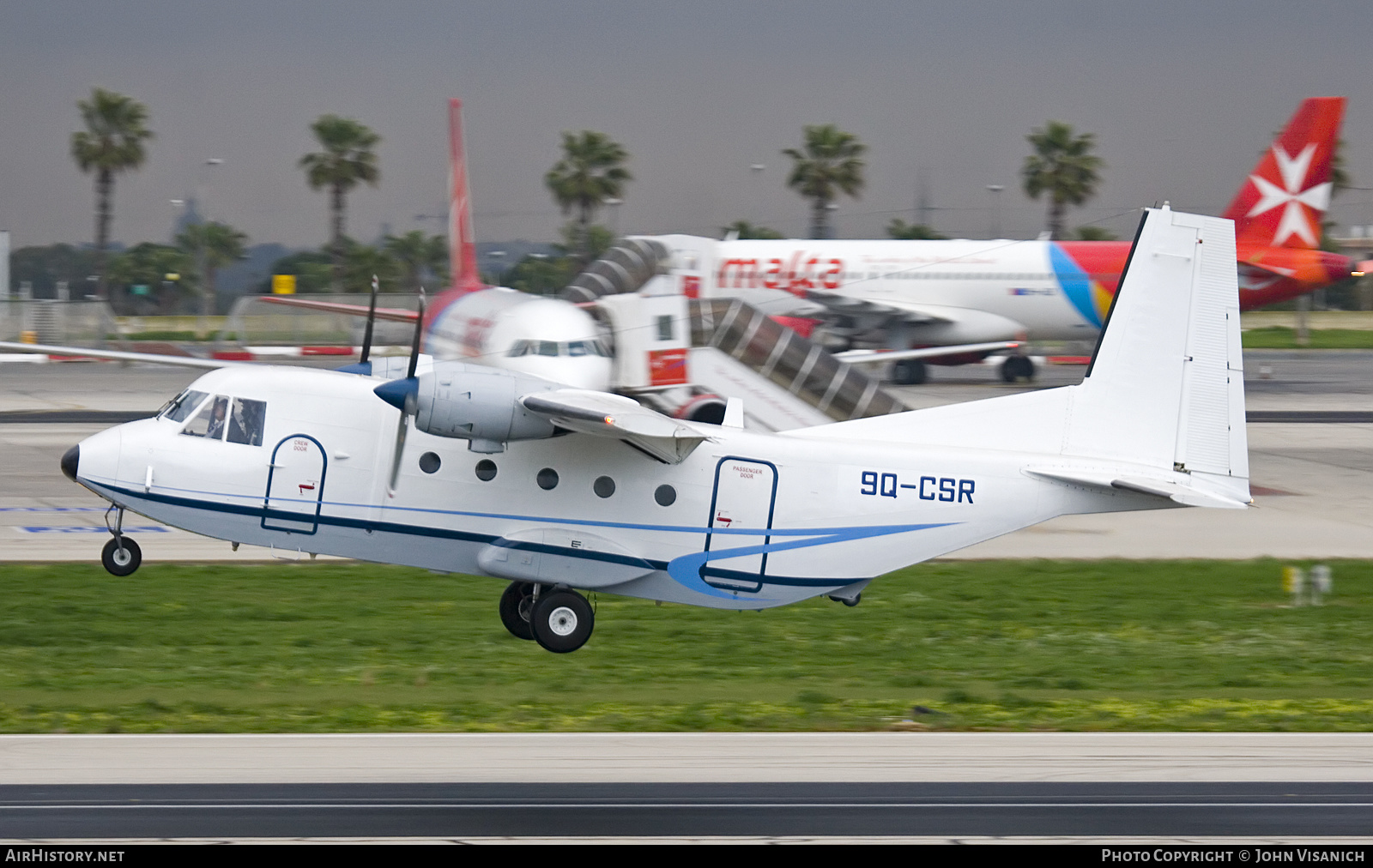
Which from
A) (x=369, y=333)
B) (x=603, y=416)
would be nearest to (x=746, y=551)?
(x=603, y=416)

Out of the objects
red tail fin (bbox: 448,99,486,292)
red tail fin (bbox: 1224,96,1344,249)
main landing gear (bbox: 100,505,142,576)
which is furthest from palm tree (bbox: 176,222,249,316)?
main landing gear (bbox: 100,505,142,576)

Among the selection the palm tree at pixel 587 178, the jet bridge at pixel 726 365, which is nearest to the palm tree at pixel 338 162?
the palm tree at pixel 587 178

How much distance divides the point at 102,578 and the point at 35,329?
153ft

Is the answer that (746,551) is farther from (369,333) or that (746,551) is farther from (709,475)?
(369,333)

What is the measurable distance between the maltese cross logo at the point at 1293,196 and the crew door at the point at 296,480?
40805 millimetres

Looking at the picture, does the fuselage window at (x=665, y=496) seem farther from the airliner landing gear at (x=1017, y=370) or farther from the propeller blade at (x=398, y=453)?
the airliner landing gear at (x=1017, y=370)

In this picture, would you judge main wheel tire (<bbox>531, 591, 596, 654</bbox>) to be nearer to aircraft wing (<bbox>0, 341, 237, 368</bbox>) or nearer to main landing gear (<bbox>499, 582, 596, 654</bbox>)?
main landing gear (<bbox>499, 582, 596, 654</bbox>)

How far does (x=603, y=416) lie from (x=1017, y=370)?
130ft

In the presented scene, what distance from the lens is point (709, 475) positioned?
17.1 metres

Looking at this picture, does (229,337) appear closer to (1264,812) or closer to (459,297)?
(459,297)

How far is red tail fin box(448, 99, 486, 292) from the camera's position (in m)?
43.4

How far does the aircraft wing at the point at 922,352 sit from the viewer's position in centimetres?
4522
